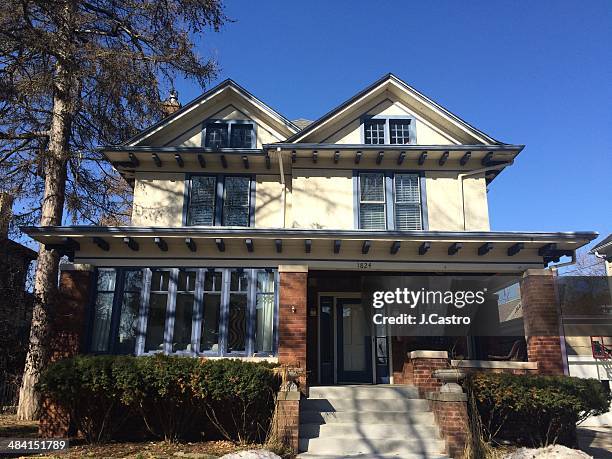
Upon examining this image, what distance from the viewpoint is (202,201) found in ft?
45.8

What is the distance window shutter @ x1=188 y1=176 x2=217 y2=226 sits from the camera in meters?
13.8

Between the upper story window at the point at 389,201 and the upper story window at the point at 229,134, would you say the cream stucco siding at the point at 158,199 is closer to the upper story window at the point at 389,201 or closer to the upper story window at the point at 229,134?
the upper story window at the point at 229,134

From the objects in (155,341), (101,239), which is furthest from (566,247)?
(101,239)

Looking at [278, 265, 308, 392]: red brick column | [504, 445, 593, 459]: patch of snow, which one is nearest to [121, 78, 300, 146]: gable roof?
[278, 265, 308, 392]: red brick column

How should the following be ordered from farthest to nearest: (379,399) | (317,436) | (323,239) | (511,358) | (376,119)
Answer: (376,119) → (511,358) → (323,239) → (379,399) → (317,436)

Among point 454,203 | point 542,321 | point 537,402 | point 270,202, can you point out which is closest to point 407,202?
point 454,203

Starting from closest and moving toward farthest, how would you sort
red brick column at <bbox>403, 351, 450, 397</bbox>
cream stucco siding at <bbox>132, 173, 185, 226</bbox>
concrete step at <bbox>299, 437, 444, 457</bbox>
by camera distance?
1. concrete step at <bbox>299, 437, 444, 457</bbox>
2. red brick column at <bbox>403, 351, 450, 397</bbox>
3. cream stucco siding at <bbox>132, 173, 185, 226</bbox>

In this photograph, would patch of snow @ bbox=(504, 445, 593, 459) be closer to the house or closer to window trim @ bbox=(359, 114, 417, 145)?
the house

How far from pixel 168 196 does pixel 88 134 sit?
4249mm

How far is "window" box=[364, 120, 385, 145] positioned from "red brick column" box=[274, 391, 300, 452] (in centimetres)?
792

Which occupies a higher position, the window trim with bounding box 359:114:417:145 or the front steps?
the window trim with bounding box 359:114:417:145

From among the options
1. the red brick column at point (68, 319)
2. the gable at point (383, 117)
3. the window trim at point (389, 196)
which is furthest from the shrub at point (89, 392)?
the gable at point (383, 117)

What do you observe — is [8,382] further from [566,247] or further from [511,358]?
[566,247]

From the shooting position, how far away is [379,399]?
10375 mm
